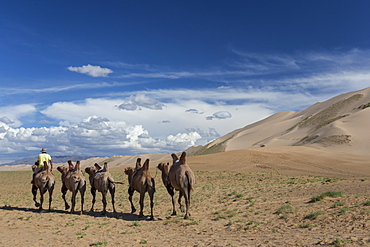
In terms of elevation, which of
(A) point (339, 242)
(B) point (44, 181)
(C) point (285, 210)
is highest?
(B) point (44, 181)

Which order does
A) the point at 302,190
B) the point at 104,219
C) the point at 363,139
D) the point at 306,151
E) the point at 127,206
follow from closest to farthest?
the point at 104,219, the point at 127,206, the point at 302,190, the point at 306,151, the point at 363,139

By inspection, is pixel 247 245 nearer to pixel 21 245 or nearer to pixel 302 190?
pixel 21 245

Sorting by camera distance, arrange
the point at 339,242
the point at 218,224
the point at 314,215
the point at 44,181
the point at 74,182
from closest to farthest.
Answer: the point at 339,242 < the point at 314,215 < the point at 218,224 < the point at 74,182 < the point at 44,181

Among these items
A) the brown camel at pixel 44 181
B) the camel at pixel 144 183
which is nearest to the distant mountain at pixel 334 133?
the camel at pixel 144 183

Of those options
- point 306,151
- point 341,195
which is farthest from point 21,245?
point 306,151

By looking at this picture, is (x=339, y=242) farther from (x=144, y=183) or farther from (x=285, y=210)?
(x=144, y=183)

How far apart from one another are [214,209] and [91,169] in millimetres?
6912

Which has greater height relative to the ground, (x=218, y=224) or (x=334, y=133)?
(x=334, y=133)

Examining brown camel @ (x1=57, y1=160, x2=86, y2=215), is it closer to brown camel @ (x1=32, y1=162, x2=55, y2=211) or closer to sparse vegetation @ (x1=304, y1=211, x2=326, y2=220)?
brown camel @ (x1=32, y1=162, x2=55, y2=211)

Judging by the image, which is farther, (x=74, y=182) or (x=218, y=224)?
(x=74, y=182)

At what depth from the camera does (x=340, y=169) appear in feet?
136

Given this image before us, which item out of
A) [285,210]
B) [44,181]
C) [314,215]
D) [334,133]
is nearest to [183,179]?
[285,210]

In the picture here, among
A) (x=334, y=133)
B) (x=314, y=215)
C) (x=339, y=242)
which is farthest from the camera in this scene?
(x=334, y=133)

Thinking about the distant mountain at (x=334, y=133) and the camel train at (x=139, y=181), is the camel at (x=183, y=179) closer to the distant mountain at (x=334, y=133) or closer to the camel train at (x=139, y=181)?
the camel train at (x=139, y=181)
